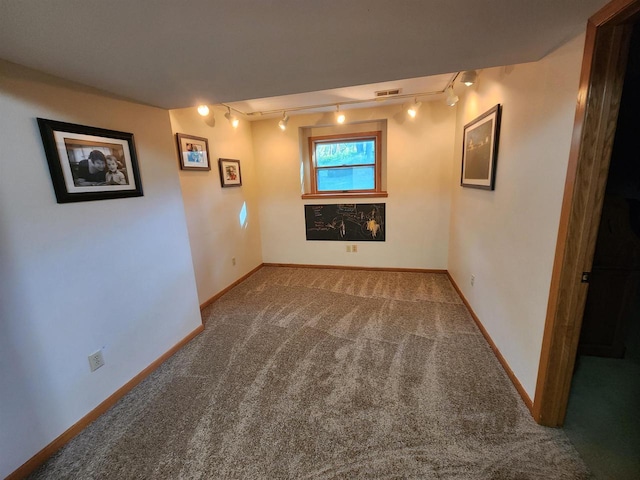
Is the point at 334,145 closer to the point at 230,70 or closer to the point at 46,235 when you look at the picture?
the point at 230,70

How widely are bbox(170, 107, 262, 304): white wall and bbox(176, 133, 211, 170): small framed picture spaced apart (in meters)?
0.07

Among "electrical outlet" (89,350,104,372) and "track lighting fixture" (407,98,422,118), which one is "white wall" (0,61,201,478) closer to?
"electrical outlet" (89,350,104,372)

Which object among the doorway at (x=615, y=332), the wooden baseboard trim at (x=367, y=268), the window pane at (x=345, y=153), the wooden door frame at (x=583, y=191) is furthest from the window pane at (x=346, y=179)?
the wooden door frame at (x=583, y=191)

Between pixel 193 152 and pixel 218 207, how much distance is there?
71 cm

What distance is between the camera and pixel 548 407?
1426 millimetres

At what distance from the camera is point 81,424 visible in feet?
5.18

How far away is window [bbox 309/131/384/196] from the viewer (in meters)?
3.84

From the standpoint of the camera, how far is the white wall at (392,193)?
3504mm

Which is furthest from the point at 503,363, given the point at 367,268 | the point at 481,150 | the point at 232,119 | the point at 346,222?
the point at 232,119

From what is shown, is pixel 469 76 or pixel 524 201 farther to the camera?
pixel 469 76

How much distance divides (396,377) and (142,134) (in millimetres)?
2574

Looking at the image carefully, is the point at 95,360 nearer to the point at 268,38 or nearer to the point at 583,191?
the point at 268,38

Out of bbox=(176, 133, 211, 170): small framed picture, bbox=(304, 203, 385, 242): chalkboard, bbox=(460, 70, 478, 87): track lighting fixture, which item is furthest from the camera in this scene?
bbox=(304, 203, 385, 242): chalkboard

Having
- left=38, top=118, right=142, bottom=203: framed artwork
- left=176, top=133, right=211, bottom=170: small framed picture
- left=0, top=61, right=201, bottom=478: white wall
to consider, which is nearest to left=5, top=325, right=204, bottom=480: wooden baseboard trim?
left=0, top=61, right=201, bottom=478: white wall
